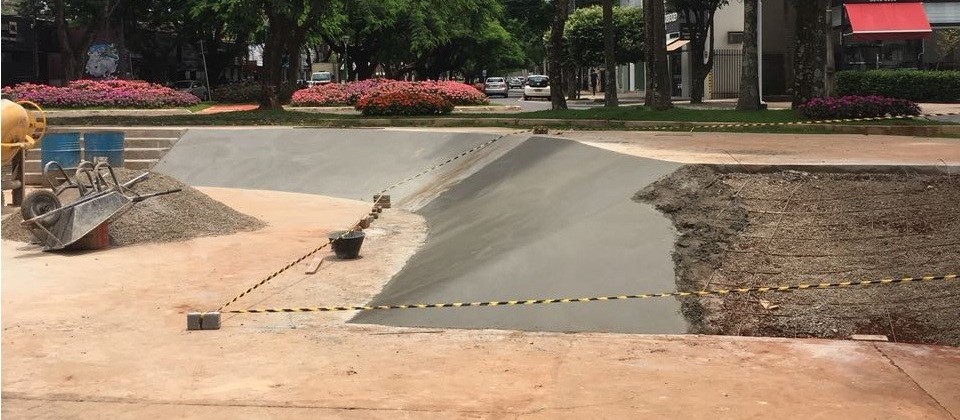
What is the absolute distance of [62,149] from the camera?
22734 millimetres

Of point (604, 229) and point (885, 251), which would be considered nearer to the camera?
point (885, 251)

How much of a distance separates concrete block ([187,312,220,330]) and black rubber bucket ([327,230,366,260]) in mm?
4010

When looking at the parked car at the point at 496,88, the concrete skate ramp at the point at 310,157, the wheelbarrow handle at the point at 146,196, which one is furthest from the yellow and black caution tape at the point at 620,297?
the parked car at the point at 496,88

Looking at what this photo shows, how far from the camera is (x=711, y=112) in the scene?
2773cm

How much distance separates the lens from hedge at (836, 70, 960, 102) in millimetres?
39625

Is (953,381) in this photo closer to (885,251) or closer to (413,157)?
(885,251)

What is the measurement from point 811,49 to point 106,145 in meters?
16.3

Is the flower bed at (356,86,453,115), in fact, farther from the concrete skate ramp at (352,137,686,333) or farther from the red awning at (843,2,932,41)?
the red awning at (843,2,932,41)

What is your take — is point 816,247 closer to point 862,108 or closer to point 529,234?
point 529,234

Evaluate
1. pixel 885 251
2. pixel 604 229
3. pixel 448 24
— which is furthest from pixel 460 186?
pixel 448 24

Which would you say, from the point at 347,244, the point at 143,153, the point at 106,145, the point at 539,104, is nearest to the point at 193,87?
the point at 539,104

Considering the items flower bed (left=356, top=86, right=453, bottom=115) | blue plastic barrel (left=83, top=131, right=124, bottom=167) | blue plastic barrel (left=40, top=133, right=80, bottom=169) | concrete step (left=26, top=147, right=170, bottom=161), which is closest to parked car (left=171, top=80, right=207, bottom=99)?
flower bed (left=356, top=86, right=453, bottom=115)

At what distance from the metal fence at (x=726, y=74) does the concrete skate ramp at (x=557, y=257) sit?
38458mm

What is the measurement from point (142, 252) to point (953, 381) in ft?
34.8
